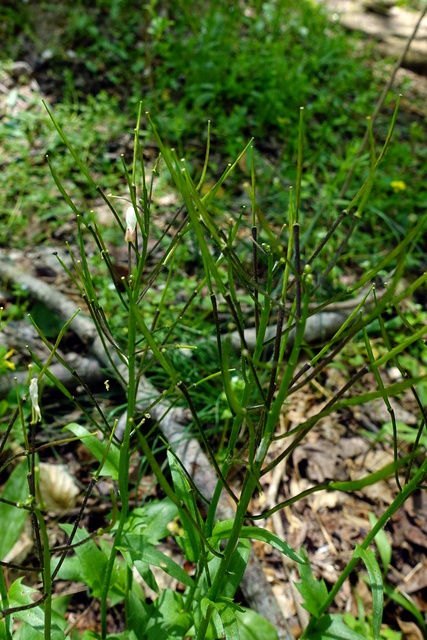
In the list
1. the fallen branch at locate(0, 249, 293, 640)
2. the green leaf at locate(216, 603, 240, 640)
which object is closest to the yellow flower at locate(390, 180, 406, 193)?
the fallen branch at locate(0, 249, 293, 640)

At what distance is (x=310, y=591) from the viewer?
4.66 feet

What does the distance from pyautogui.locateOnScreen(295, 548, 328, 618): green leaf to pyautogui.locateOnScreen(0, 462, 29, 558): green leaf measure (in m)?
0.91

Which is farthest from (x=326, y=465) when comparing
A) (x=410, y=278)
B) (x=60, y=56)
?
(x=60, y=56)

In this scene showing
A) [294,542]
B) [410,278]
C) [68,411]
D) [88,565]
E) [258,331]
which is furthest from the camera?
[410,278]

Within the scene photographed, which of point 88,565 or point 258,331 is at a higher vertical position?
point 258,331

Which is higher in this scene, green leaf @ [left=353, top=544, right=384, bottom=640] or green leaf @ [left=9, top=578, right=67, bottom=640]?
green leaf @ [left=353, top=544, right=384, bottom=640]

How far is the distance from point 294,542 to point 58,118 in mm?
3256

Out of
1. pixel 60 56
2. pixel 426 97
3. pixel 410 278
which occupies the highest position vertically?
pixel 426 97

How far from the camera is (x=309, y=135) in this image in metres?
4.31

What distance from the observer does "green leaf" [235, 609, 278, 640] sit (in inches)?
59.5

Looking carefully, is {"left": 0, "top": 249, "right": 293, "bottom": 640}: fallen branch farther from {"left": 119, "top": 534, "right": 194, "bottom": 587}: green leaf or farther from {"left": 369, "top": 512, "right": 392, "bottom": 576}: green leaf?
{"left": 369, "top": 512, "right": 392, "bottom": 576}: green leaf

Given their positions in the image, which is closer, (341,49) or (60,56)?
(60,56)

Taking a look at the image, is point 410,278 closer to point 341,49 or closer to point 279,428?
point 279,428

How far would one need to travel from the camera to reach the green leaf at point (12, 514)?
67.7 inches
